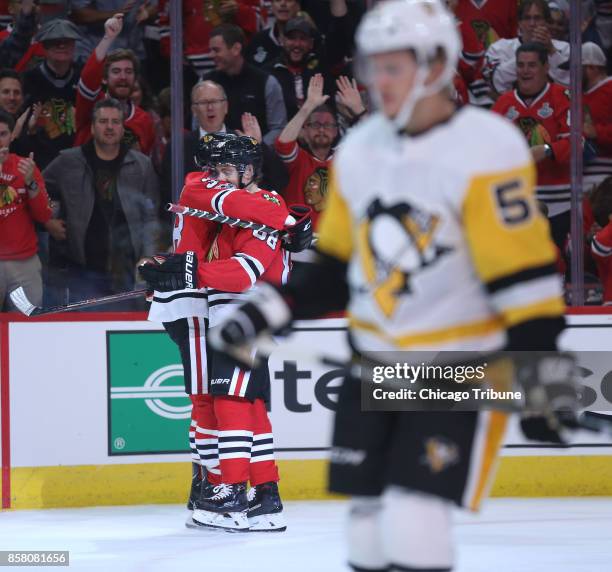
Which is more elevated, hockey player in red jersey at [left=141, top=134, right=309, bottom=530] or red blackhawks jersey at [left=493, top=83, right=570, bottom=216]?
red blackhawks jersey at [left=493, top=83, right=570, bottom=216]

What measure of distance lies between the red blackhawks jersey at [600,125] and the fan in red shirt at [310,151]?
3.56ft

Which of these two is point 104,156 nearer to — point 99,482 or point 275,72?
point 275,72

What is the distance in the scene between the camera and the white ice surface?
412 centimetres

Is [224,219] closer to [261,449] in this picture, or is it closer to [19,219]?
[261,449]

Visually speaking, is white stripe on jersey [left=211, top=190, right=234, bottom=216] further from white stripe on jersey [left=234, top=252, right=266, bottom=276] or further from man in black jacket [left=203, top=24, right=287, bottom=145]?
man in black jacket [left=203, top=24, right=287, bottom=145]

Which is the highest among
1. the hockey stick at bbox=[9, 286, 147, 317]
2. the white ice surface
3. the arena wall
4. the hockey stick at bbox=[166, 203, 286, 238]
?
the hockey stick at bbox=[166, 203, 286, 238]

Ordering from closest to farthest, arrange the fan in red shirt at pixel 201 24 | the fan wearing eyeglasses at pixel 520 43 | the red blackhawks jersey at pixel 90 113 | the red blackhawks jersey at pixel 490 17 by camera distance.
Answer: the red blackhawks jersey at pixel 90 113 < the fan in red shirt at pixel 201 24 < the fan wearing eyeglasses at pixel 520 43 < the red blackhawks jersey at pixel 490 17

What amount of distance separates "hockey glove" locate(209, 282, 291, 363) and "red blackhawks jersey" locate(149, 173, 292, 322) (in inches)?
78.1

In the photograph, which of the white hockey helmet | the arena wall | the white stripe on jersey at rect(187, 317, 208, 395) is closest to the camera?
the white hockey helmet

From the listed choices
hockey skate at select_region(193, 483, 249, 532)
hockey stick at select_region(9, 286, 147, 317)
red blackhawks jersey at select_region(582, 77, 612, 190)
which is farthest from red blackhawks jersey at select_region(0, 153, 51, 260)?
red blackhawks jersey at select_region(582, 77, 612, 190)

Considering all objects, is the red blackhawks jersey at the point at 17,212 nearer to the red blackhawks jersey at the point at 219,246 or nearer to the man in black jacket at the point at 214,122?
the man in black jacket at the point at 214,122

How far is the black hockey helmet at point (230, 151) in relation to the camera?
4652mm

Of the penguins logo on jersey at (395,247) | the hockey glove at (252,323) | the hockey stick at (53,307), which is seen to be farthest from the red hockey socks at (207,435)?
the penguins logo on jersey at (395,247)

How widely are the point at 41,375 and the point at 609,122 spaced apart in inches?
104
